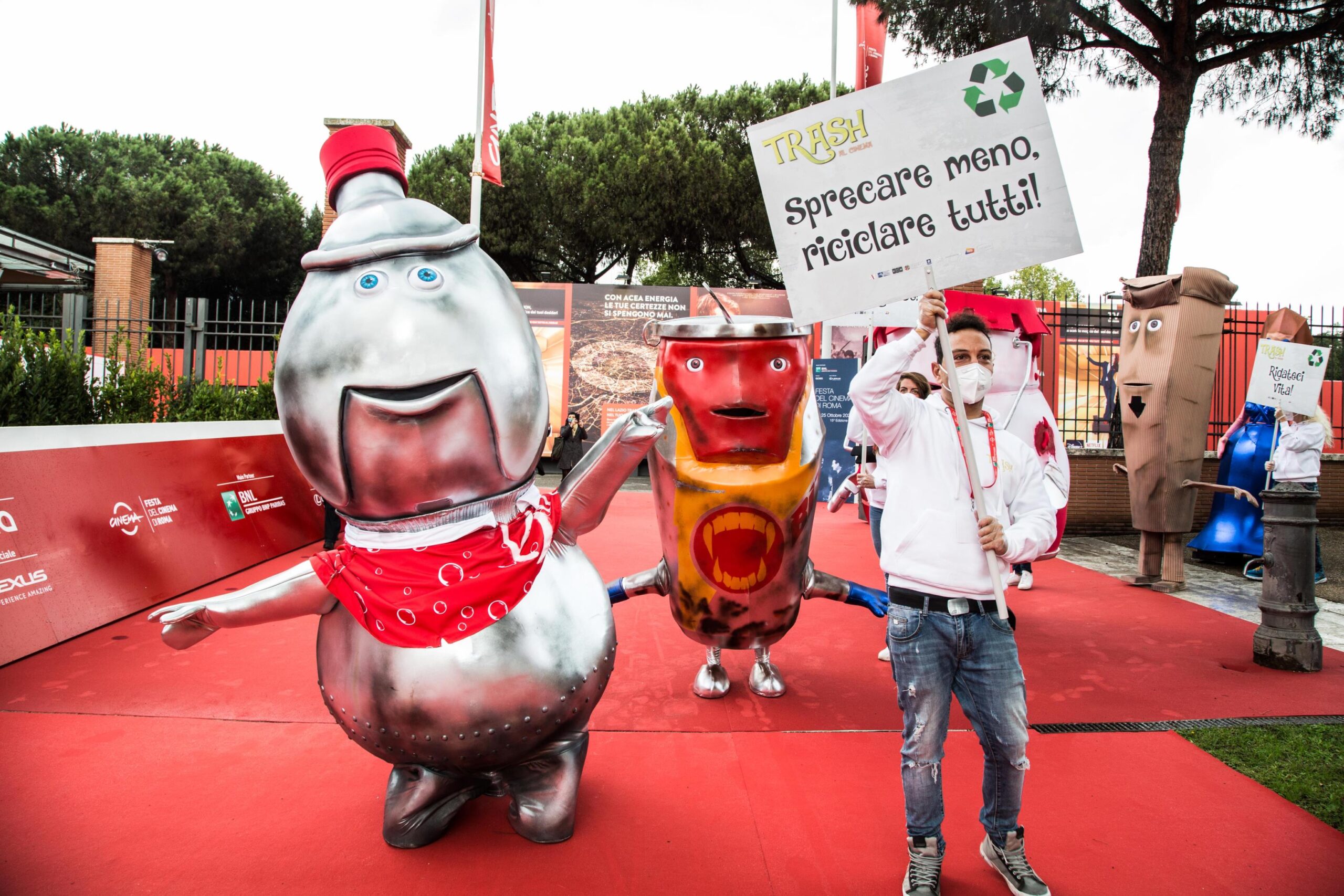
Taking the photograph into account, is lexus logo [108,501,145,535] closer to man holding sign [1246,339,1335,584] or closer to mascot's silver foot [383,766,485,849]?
mascot's silver foot [383,766,485,849]

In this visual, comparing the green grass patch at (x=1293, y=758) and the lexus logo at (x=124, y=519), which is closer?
the green grass patch at (x=1293, y=758)

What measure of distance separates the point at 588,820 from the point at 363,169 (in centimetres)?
216

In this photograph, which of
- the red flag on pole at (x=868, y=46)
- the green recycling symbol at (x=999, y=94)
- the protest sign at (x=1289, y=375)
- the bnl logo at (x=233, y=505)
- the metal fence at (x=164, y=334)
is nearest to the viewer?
the green recycling symbol at (x=999, y=94)

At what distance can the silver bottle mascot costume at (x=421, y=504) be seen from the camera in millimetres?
2078

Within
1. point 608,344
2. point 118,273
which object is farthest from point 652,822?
point 118,273

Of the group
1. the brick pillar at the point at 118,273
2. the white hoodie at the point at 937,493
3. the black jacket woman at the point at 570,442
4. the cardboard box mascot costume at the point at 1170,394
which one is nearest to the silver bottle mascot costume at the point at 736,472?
the white hoodie at the point at 937,493

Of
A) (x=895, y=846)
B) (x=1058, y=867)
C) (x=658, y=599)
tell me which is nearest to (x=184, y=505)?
(x=658, y=599)

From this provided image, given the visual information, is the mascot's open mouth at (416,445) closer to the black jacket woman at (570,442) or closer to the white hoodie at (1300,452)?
the white hoodie at (1300,452)

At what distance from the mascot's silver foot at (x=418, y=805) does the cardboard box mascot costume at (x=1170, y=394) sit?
576 centimetres

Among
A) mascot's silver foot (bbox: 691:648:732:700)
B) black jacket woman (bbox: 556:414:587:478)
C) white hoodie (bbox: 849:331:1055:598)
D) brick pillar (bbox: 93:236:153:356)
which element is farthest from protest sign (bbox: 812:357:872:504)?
brick pillar (bbox: 93:236:153:356)

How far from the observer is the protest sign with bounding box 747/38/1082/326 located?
96.3 inches

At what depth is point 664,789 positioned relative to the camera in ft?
9.34

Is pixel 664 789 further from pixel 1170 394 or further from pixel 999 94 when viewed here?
pixel 1170 394

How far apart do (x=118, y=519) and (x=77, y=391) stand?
2140 mm
